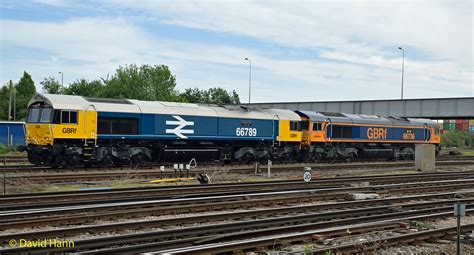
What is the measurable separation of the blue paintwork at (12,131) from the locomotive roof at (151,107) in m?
22.7

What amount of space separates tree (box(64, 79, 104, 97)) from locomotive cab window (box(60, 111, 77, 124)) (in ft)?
205

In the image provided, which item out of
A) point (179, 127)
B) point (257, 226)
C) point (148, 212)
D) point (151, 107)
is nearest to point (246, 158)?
point (179, 127)

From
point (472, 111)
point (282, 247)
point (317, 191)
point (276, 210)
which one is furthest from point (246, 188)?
point (472, 111)

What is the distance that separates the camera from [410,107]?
58.6 meters

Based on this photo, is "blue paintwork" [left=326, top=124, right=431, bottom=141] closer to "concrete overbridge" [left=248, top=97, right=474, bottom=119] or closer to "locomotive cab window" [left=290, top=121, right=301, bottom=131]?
"locomotive cab window" [left=290, top=121, right=301, bottom=131]

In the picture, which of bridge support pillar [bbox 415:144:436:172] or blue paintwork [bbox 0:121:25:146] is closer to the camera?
bridge support pillar [bbox 415:144:436:172]

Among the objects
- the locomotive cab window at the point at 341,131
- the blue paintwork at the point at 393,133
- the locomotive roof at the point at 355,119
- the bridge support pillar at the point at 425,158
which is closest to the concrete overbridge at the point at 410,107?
the locomotive roof at the point at 355,119

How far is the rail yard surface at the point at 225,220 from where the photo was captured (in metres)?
9.90

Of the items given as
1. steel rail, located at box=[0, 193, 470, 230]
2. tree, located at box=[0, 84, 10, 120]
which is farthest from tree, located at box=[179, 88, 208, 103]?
steel rail, located at box=[0, 193, 470, 230]

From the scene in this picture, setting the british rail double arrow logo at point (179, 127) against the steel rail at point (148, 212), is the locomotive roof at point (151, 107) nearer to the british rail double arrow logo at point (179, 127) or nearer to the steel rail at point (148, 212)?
the british rail double arrow logo at point (179, 127)

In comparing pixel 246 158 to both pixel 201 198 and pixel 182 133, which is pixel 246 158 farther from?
pixel 201 198

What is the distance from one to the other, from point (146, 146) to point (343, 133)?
54.1ft

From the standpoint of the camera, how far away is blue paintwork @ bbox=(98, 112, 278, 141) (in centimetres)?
2814

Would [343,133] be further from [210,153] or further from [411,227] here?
[411,227]
